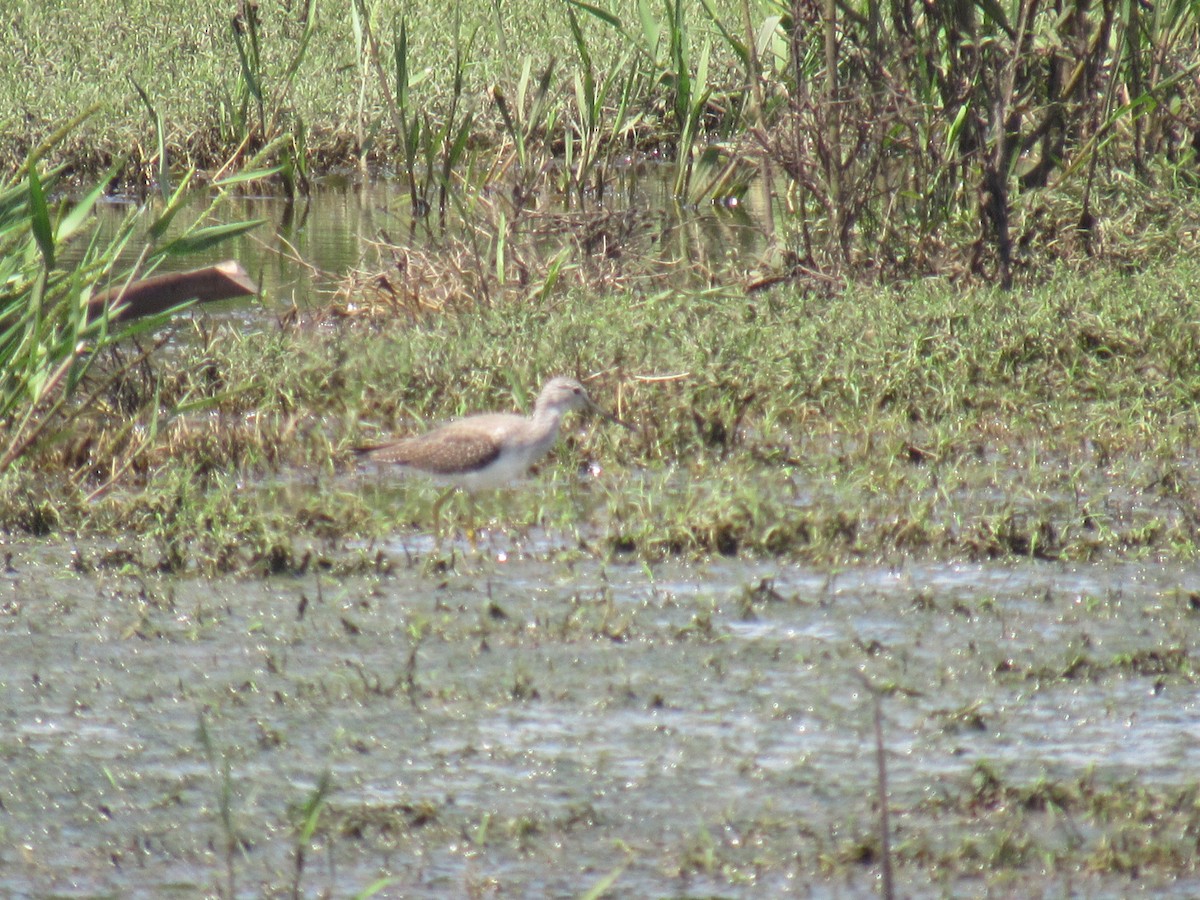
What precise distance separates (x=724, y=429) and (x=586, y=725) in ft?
8.54

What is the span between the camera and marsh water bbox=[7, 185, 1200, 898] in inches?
148

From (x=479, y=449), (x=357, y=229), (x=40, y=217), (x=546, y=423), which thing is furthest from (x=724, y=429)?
(x=357, y=229)

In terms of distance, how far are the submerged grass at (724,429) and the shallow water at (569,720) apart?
22 centimetres

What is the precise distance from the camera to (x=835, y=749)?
14.1 ft

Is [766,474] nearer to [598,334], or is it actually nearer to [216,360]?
[598,334]

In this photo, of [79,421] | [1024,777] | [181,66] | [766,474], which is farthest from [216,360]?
[181,66]

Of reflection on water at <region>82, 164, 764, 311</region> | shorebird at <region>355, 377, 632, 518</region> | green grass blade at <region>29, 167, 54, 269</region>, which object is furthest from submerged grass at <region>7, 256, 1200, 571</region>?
reflection on water at <region>82, 164, 764, 311</region>

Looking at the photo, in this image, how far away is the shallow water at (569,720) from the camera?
379cm

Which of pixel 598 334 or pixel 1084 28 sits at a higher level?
pixel 1084 28

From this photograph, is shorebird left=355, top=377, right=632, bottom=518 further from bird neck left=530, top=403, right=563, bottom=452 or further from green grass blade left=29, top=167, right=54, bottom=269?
green grass blade left=29, top=167, right=54, bottom=269

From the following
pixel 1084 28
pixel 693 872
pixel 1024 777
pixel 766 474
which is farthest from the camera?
pixel 1084 28

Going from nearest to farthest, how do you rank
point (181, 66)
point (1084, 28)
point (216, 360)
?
1. point (216, 360)
2. point (1084, 28)
3. point (181, 66)

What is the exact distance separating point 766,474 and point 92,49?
1120 centimetres

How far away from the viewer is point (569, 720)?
4.48 m
